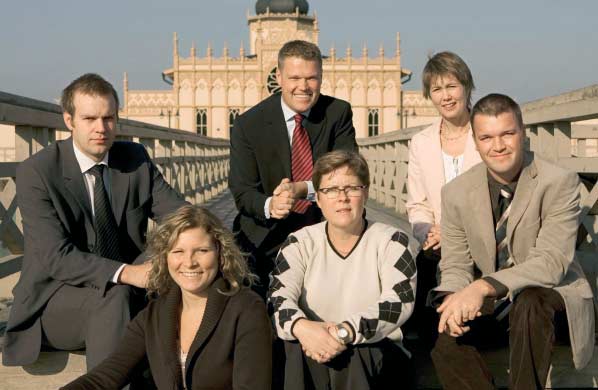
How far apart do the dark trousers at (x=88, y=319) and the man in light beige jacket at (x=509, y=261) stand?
1.26m

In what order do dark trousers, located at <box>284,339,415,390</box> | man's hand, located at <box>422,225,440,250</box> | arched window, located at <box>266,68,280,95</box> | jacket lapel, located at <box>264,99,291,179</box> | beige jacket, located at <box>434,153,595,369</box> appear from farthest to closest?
1. arched window, located at <box>266,68,280,95</box>
2. jacket lapel, located at <box>264,99,291,179</box>
3. man's hand, located at <box>422,225,440,250</box>
4. beige jacket, located at <box>434,153,595,369</box>
5. dark trousers, located at <box>284,339,415,390</box>

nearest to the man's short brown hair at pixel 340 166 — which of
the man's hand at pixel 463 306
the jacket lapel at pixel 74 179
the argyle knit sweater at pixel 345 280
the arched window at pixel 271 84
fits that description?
the argyle knit sweater at pixel 345 280

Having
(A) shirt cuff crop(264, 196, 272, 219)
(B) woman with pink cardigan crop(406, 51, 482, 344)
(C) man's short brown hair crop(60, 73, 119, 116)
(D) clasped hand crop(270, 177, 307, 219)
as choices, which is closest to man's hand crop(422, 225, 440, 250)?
(B) woman with pink cardigan crop(406, 51, 482, 344)

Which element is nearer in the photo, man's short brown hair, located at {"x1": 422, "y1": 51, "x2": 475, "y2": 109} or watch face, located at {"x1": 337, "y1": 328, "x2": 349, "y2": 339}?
watch face, located at {"x1": 337, "y1": 328, "x2": 349, "y2": 339}

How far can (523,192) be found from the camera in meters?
3.23

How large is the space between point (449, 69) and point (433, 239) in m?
0.84

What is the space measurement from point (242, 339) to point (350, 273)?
1.75 feet

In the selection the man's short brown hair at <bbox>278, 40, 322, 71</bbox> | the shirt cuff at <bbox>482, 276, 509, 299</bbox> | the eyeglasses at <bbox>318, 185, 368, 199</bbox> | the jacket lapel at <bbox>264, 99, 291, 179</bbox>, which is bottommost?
the shirt cuff at <bbox>482, 276, 509, 299</bbox>

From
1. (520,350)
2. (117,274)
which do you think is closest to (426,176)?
(520,350)

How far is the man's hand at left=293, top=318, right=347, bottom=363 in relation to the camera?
2.92 m

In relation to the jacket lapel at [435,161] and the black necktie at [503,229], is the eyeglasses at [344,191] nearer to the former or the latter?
the black necktie at [503,229]

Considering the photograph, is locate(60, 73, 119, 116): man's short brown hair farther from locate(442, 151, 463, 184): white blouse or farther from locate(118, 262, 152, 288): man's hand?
locate(442, 151, 463, 184): white blouse

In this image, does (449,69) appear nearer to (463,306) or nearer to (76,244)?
(463,306)

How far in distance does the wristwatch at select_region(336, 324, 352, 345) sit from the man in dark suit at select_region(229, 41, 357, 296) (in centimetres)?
Answer: 109
